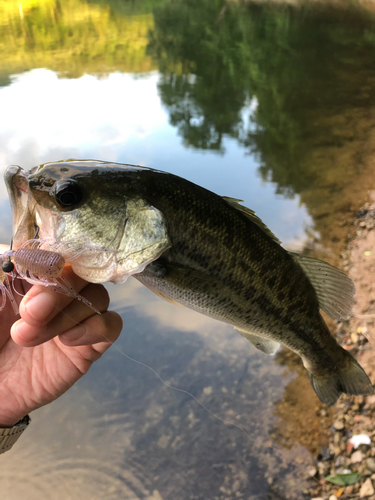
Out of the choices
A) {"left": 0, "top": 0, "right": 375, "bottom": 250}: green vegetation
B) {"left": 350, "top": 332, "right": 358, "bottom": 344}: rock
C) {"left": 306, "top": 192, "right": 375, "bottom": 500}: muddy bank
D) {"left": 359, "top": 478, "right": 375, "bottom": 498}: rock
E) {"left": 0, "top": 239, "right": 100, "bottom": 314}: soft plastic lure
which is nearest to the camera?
{"left": 0, "top": 239, "right": 100, "bottom": 314}: soft plastic lure

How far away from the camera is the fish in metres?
1.21

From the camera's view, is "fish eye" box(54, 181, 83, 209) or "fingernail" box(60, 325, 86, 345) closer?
"fish eye" box(54, 181, 83, 209)

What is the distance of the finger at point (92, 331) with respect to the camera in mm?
1444

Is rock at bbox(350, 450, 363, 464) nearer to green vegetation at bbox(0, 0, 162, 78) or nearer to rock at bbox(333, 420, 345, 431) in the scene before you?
rock at bbox(333, 420, 345, 431)

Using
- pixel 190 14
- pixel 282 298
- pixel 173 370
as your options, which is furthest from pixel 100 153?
pixel 190 14

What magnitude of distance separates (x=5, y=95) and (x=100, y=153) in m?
5.12

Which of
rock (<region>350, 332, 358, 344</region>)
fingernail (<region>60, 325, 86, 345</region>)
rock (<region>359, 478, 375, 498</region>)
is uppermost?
fingernail (<region>60, 325, 86, 345</region>)

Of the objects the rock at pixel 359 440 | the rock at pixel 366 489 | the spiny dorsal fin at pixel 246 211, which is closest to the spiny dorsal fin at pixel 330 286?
the spiny dorsal fin at pixel 246 211

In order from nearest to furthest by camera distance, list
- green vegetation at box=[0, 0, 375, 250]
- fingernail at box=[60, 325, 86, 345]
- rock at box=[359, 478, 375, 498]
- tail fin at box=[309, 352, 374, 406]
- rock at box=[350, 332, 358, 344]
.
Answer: fingernail at box=[60, 325, 86, 345] < tail fin at box=[309, 352, 374, 406] < rock at box=[359, 478, 375, 498] < rock at box=[350, 332, 358, 344] < green vegetation at box=[0, 0, 375, 250]

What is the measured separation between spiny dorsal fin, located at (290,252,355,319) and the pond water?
2.24m

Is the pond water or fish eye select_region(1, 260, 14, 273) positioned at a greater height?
fish eye select_region(1, 260, 14, 273)

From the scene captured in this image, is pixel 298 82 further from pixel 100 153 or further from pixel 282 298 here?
pixel 282 298

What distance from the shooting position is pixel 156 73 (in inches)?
561

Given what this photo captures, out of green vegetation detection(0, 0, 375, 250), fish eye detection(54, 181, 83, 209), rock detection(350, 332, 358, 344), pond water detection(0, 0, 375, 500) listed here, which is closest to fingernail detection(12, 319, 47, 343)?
fish eye detection(54, 181, 83, 209)
